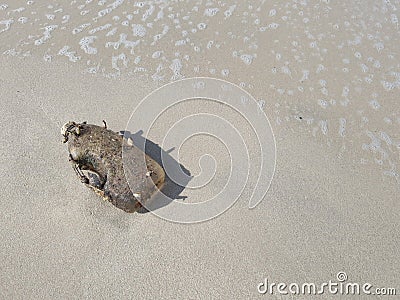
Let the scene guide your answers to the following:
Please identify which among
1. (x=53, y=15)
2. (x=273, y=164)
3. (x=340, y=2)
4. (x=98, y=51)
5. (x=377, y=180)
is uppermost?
(x=53, y=15)

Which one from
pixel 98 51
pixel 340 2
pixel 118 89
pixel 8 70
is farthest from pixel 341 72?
pixel 8 70

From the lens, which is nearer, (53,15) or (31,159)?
(31,159)

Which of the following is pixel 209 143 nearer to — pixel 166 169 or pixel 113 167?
pixel 166 169

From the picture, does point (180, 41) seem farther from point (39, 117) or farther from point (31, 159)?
point (31, 159)

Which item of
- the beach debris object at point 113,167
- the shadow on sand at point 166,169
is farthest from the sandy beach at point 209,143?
the beach debris object at point 113,167

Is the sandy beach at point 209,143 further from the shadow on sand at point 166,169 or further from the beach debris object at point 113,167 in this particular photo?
the beach debris object at point 113,167

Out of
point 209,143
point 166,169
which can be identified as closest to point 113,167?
point 166,169
